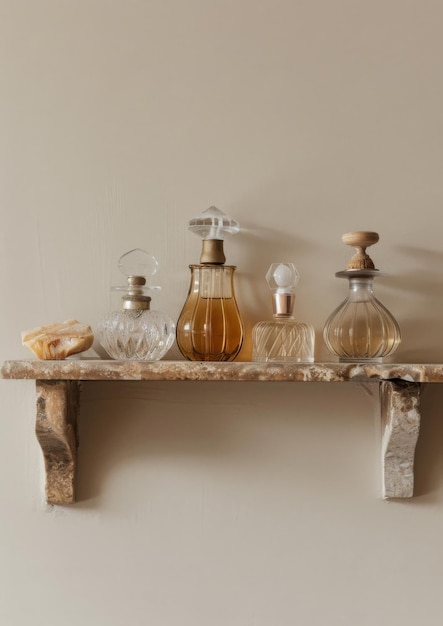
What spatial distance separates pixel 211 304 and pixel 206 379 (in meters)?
0.13

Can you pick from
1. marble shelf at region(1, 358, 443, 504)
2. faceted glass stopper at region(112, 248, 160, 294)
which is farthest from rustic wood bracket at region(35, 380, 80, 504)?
faceted glass stopper at region(112, 248, 160, 294)

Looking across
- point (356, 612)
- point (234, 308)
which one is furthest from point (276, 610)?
point (234, 308)

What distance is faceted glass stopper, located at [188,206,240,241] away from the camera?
0.86 metres

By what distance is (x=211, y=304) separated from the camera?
2.81 ft

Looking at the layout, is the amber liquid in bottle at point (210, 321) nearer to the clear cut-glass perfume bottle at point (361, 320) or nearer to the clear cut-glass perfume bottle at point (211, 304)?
the clear cut-glass perfume bottle at point (211, 304)

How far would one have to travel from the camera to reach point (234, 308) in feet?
2.86

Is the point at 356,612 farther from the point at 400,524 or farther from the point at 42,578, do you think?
the point at 42,578

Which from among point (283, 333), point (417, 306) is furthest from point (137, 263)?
point (417, 306)

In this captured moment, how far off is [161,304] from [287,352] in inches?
7.4

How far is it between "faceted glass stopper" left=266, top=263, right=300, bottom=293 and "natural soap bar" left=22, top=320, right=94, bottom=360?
24cm

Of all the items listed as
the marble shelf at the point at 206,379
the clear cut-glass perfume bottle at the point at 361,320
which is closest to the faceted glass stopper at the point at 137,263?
the marble shelf at the point at 206,379

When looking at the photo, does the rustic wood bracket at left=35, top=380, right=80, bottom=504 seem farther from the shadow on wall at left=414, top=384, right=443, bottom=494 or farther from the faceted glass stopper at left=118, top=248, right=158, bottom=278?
the shadow on wall at left=414, top=384, right=443, bottom=494

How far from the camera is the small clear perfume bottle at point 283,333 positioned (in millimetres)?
843

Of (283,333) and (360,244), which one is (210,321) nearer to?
(283,333)
